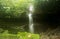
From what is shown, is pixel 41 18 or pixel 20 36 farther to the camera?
pixel 41 18

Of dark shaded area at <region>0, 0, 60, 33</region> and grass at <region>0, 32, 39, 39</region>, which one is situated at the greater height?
dark shaded area at <region>0, 0, 60, 33</region>

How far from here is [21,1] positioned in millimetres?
3316

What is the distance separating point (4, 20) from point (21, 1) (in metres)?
0.63

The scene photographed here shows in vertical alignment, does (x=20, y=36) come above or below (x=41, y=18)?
below

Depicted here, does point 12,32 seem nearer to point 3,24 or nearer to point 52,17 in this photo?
point 3,24

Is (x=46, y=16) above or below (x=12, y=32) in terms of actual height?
above

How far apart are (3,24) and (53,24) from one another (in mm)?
1222

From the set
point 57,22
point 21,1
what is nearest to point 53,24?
point 57,22

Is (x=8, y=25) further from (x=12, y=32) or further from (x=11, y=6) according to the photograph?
(x=11, y=6)

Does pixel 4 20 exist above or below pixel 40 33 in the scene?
above

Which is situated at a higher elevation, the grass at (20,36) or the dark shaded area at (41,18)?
the dark shaded area at (41,18)

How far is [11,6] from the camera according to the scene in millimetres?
3373

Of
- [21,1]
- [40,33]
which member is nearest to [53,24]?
[40,33]

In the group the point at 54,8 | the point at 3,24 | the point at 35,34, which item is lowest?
the point at 35,34
